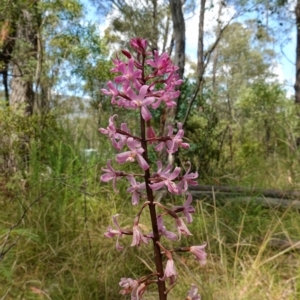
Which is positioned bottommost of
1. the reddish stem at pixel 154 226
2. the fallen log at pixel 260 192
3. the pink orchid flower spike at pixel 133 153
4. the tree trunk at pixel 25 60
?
the fallen log at pixel 260 192

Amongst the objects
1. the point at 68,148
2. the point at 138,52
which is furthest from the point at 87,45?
the point at 138,52

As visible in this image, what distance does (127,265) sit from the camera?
3.22 meters

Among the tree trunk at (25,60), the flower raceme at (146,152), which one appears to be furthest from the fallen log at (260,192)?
the tree trunk at (25,60)

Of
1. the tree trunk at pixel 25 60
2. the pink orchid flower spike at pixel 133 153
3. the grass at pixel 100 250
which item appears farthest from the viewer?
the tree trunk at pixel 25 60

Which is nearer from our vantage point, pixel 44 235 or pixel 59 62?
pixel 44 235

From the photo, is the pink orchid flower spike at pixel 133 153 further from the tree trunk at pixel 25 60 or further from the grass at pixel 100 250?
the tree trunk at pixel 25 60

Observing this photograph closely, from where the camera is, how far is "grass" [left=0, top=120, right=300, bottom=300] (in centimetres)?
268

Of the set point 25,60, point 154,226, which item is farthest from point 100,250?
point 25,60

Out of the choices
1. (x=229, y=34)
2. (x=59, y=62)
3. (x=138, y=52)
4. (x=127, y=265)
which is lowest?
(x=127, y=265)

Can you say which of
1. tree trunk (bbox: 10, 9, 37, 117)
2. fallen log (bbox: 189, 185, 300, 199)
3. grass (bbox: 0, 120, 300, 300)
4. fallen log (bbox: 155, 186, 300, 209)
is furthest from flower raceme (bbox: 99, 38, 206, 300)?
tree trunk (bbox: 10, 9, 37, 117)

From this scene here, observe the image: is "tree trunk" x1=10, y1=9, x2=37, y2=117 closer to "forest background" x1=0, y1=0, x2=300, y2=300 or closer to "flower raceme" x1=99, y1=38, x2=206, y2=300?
"forest background" x1=0, y1=0, x2=300, y2=300

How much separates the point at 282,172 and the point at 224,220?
237 cm

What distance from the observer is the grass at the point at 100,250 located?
2676 millimetres

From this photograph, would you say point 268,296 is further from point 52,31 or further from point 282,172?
point 52,31
